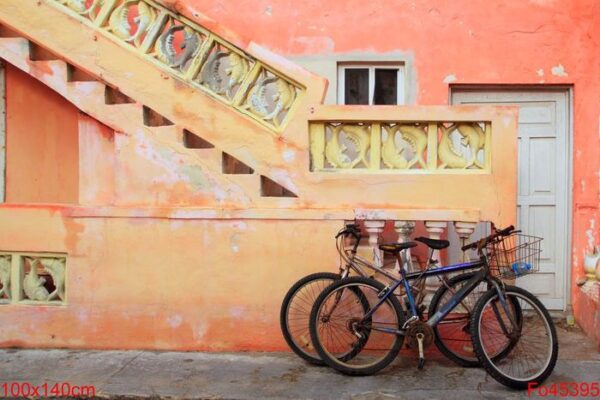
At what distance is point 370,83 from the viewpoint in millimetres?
7555

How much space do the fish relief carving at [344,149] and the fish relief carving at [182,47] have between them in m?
1.47

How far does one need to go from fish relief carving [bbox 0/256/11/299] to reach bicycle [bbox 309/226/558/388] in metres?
2.99

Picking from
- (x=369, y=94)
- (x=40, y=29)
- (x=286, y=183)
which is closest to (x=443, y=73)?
(x=369, y=94)

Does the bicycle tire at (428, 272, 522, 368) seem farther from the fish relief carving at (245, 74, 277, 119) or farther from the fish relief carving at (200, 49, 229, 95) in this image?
the fish relief carving at (200, 49, 229, 95)

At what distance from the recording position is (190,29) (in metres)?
5.92

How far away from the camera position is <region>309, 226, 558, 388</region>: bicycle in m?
5.17

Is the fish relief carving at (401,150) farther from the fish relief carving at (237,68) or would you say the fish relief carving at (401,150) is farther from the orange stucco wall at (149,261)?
the fish relief carving at (237,68)

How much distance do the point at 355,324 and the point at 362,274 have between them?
42 centimetres

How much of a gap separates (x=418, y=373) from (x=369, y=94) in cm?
337

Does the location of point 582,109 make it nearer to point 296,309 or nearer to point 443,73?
point 443,73

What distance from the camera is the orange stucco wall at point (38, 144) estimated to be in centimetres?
711

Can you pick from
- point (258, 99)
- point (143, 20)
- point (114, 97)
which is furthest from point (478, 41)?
point (114, 97)

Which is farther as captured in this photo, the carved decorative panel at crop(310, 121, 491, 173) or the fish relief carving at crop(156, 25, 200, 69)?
the fish relief carving at crop(156, 25, 200, 69)

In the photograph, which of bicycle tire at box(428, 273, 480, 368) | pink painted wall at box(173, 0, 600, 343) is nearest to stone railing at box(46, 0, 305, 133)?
pink painted wall at box(173, 0, 600, 343)
